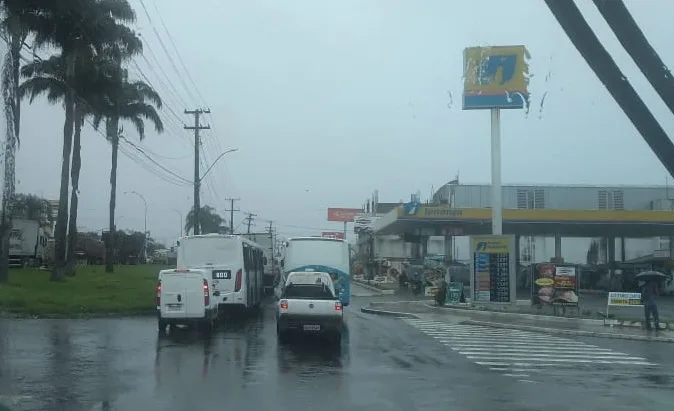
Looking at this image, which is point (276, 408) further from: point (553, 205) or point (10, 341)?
point (553, 205)

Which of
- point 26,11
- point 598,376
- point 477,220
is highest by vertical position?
point 26,11

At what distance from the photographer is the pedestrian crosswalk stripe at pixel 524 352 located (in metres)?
17.2

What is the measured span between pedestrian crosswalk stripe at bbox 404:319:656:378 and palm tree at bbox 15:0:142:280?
17436 millimetres

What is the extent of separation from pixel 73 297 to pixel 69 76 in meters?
11.9

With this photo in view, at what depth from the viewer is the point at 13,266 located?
5959 cm

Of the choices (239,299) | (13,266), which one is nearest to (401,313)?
(239,299)

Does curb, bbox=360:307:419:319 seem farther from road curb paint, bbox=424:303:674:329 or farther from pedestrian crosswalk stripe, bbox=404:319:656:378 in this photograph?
pedestrian crosswalk stripe, bbox=404:319:656:378

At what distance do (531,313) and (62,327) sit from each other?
1703 cm

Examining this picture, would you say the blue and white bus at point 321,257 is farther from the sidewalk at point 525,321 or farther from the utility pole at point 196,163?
the utility pole at point 196,163

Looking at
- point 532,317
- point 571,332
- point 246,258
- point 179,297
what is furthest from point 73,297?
point 571,332

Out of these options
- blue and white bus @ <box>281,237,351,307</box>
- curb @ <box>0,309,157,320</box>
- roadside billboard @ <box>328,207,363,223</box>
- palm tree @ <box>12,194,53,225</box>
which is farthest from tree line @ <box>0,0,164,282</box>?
roadside billboard @ <box>328,207,363,223</box>

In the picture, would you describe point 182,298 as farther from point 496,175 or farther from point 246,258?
point 496,175

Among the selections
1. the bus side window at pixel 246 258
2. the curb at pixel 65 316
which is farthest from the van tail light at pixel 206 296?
the curb at pixel 65 316

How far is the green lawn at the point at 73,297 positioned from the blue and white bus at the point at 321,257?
595 cm
